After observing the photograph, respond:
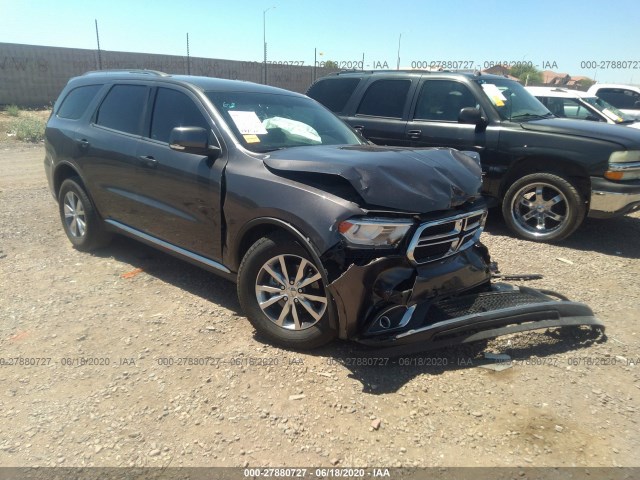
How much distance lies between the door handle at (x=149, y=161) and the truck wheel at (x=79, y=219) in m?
1.17

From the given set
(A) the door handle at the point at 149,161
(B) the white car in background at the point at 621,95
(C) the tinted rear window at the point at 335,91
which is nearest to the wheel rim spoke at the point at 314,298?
(A) the door handle at the point at 149,161

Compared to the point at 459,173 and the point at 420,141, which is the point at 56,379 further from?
the point at 420,141

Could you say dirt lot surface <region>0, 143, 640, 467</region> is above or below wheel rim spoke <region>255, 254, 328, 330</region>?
below

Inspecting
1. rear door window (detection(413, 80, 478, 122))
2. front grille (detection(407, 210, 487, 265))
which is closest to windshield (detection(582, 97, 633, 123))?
rear door window (detection(413, 80, 478, 122))

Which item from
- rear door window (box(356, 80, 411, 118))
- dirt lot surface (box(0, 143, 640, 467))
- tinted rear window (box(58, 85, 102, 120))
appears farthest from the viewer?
rear door window (box(356, 80, 411, 118))

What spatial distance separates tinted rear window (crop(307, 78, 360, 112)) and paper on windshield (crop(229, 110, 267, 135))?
3.77m

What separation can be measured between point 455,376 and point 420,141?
4.14 m

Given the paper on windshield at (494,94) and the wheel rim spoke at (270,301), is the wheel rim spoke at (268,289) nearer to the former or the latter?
the wheel rim spoke at (270,301)

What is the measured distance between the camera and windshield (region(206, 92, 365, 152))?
3646 millimetres

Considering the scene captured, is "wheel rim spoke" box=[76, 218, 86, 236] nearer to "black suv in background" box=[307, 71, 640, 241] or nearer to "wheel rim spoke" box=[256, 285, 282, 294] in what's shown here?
"wheel rim spoke" box=[256, 285, 282, 294]

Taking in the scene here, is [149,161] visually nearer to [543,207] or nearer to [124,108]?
[124,108]

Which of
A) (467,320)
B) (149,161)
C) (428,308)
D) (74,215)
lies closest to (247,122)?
(149,161)

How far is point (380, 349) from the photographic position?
10.0 ft

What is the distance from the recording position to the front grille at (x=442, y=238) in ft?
9.47
